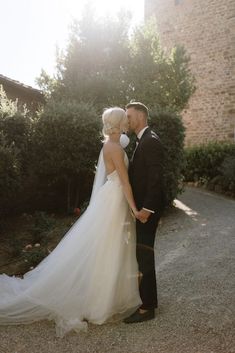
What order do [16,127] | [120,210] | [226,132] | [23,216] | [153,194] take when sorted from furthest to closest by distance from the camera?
[226,132] < [23,216] < [16,127] < [120,210] < [153,194]

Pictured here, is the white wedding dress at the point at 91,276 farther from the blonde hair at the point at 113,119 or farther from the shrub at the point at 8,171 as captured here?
the shrub at the point at 8,171

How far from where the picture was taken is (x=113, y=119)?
4.11 metres

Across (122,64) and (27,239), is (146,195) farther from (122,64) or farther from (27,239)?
(122,64)

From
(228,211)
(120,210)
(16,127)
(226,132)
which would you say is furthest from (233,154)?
(120,210)

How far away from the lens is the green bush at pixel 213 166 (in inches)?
516

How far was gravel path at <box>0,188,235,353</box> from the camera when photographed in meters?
3.62

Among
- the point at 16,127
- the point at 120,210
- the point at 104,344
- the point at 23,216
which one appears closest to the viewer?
the point at 104,344

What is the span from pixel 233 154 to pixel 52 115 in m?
7.56

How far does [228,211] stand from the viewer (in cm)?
1023

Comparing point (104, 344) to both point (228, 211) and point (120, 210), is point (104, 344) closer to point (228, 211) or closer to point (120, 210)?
point (120, 210)

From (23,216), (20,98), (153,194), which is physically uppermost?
(20,98)

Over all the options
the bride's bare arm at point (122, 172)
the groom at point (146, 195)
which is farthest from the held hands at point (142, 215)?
the bride's bare arm at point (122, 172)

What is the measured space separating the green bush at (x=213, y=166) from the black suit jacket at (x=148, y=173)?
9.20 m

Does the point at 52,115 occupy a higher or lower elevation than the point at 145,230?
higher
